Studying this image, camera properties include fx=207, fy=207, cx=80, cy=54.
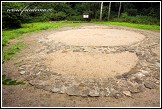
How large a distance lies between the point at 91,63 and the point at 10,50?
4.16 metres

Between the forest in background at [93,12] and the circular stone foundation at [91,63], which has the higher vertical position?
the circular stone foundation at [91,63]

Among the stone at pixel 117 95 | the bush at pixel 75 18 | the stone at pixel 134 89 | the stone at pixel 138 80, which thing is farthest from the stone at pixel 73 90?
the bush at pixel 75 18

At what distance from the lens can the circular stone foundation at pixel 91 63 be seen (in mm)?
6566

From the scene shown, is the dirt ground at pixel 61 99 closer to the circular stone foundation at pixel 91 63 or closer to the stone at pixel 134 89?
the stone at pixel 134 89

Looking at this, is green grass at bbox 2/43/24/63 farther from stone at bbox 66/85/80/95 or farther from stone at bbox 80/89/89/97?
stone at bbox 80/89/89/97

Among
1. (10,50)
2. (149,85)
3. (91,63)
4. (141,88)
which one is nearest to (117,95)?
(141,88)

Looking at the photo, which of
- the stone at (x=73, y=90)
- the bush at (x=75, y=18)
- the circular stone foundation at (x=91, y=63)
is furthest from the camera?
the bush at (x=75, y=18)

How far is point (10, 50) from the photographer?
942cm

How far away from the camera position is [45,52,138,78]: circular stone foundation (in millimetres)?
6566

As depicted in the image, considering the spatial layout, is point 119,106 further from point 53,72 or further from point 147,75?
point 53,72

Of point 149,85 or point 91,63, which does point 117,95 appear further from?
point 91,63

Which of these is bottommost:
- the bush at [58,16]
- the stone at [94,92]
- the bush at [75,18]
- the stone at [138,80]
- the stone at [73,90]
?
the bush at [75,18]

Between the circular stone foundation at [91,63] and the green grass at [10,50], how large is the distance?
1648mm

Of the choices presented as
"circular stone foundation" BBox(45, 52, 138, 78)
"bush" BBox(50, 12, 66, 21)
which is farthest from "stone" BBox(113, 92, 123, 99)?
"bush" BBox(50, 12, 66, 21)
